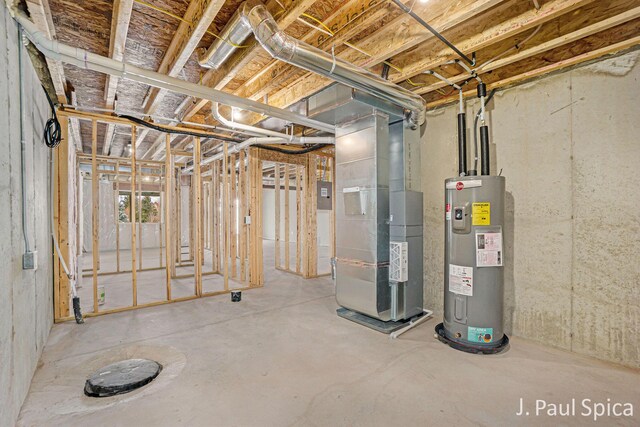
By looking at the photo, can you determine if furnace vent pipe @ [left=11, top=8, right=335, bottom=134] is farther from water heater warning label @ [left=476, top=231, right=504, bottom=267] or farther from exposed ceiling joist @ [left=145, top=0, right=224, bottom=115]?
water heater warning label @ [left=476, top=231, right=504, bottom=267]

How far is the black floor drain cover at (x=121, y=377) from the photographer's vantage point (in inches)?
76.8

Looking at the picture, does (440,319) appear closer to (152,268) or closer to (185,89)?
(185,89)

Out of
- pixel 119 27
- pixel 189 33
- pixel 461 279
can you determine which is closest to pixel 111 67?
pixel 119 27

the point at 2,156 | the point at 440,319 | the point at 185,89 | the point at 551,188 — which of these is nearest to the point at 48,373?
the point at 2,156

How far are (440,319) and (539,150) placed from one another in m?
2.06

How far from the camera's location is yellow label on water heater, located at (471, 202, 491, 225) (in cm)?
251

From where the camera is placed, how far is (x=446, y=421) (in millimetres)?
1704

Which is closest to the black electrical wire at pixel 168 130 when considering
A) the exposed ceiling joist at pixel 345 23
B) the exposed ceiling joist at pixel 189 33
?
the exposed ceiling joist at pixel 189 33

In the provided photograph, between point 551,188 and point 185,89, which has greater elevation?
point 185,89

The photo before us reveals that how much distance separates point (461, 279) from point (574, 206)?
3.84 feet

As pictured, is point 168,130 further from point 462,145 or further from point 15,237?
point 462,145

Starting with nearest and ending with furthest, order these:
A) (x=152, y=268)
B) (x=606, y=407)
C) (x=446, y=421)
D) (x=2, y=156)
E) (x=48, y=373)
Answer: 1. (x=2, y=156)
2. (x=446, y=421)
3. (x=606, y=407)
4. (x=48, y=373)
5. (x=152, y=268)

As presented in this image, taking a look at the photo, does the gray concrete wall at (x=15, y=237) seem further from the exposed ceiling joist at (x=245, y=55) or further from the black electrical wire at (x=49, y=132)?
the exposed ceiling joist at (x=245, y=55)

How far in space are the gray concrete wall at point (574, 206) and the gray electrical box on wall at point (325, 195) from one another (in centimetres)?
→ 309
